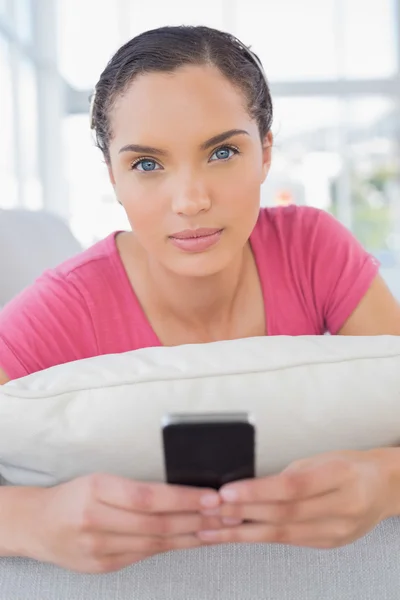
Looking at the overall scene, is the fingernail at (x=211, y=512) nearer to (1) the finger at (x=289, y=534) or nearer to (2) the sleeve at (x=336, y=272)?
(1) the finger at (x=289, y=534)

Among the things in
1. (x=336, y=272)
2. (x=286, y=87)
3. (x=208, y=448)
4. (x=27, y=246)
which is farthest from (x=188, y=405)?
(x=286, y=87)

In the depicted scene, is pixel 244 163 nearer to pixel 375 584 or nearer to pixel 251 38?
pixel 375 584

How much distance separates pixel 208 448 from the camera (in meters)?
0.57

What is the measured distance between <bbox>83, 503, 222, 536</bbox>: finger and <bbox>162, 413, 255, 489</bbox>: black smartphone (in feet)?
0.10

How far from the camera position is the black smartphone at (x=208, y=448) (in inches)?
21.4

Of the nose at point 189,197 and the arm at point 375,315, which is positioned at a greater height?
the nose at point 189,197

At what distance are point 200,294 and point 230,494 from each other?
0.81m

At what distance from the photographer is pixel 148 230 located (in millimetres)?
1166

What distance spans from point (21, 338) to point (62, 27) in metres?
6.43

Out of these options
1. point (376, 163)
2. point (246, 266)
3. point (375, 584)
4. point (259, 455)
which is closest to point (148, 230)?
point (246, 266)

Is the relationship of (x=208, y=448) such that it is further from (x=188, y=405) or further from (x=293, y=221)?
(x=293, y=221)

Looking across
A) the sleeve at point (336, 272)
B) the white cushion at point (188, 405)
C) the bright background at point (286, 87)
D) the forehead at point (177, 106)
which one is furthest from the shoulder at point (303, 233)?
the bright background at point (286, 87)

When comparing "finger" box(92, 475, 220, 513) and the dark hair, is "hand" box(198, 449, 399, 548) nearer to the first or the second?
"finger" box(92, 475, 220, 513)

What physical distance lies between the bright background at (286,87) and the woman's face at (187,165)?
219 inches
